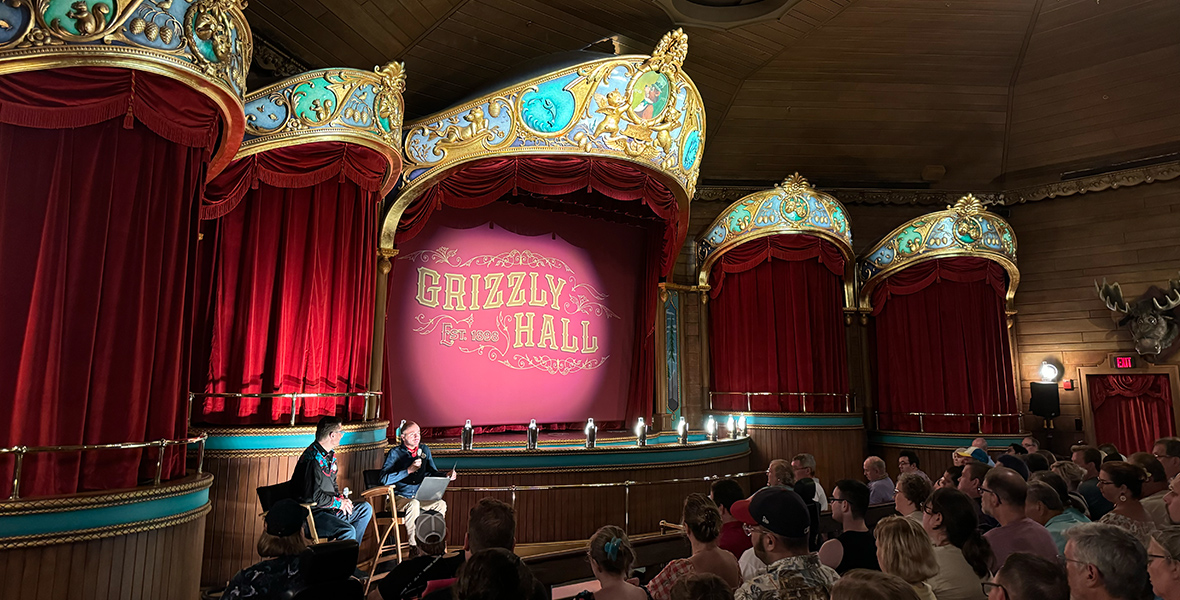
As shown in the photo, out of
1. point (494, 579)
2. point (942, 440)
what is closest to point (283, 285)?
point (494, 579)

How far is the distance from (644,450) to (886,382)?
5333mm

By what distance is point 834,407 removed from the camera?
9070 millimetres

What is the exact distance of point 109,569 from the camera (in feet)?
9.66

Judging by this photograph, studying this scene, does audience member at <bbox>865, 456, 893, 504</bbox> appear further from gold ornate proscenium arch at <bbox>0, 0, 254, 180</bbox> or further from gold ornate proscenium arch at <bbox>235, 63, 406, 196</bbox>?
gold ornate proscenium arch at <bbox>0, 0, 254, 180</bbox>

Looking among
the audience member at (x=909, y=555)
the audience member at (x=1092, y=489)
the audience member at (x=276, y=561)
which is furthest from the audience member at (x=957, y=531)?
the audience member at (x=276, y=561)

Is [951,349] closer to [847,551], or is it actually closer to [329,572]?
[847,551]

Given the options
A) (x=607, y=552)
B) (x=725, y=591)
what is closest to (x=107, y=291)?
(x=607, y=552)

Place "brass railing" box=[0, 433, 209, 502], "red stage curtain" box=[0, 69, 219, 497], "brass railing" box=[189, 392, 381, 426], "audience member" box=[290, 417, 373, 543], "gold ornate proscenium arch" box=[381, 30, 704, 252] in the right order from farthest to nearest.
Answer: "gold ornate proscenium arch" box=[381, 30, 704, 252] < "brass railing" box=[189, 392, 381, 426] < "audience member" box=[290, 417, 373, 543] < "red stage curtain" box=[0, 69, 219, 497] < "brass railing" box=[0, 433, 209, 502]

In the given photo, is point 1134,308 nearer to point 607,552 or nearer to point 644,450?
point 644,450

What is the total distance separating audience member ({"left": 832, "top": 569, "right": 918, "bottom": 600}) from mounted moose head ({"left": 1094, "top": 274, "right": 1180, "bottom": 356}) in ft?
34.9

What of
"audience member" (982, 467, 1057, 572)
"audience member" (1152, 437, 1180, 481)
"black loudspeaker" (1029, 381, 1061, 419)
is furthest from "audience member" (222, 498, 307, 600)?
"black loudspeaker" (1029, 381, 1061, 419)

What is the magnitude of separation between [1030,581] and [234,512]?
14.6ft

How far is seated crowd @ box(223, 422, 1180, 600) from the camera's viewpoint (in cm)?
175

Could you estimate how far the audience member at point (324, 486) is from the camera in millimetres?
3863
